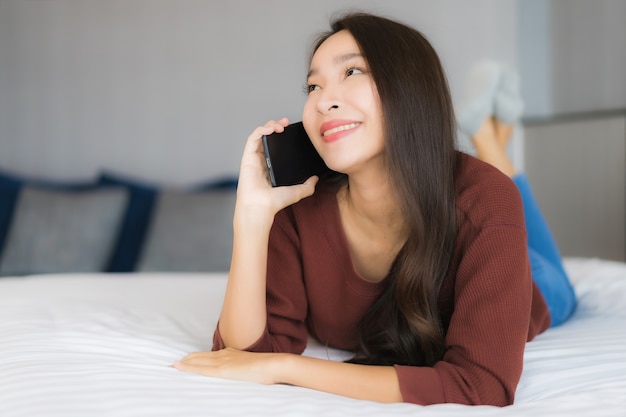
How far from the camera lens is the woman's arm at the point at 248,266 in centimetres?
134

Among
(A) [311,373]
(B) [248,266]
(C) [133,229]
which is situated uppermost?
(B) [248,266]

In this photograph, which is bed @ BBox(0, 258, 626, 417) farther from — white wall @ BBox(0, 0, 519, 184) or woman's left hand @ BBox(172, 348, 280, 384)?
white wall @ BBox(0, 0, 519, 184)

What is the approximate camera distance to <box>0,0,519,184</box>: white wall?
3.87 m

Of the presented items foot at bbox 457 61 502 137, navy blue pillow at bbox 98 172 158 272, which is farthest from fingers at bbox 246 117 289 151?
navy blue pillow at bbox 98 172 158 272

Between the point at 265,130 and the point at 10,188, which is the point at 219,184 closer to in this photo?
the point at 10,188

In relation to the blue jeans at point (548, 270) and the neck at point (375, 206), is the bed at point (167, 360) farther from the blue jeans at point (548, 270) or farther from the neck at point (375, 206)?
the neck at point (375, 206)

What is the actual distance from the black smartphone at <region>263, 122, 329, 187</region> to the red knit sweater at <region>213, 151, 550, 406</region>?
0.07m

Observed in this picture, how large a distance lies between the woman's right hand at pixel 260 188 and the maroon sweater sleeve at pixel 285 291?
0.10m

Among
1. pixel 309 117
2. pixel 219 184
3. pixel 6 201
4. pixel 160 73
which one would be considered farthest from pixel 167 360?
pixel 160 73

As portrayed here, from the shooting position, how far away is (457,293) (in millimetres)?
1273

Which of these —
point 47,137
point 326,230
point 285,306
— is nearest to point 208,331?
point 285,306

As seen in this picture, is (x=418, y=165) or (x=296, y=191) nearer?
(x=418, y=165)

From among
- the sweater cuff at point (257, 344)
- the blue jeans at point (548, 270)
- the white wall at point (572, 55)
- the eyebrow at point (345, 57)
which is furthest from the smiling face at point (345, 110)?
the white wall at point (572, 55)

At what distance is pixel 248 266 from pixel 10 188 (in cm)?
295
